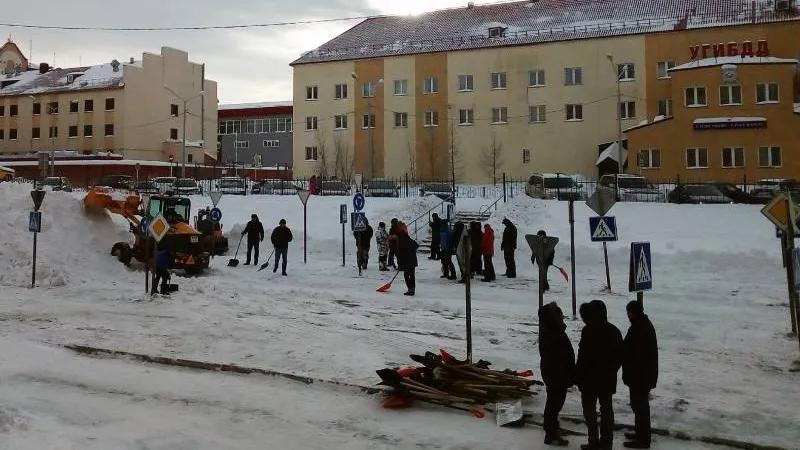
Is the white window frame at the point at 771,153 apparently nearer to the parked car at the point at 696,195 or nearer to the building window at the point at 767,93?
the building window at the point at 767,93

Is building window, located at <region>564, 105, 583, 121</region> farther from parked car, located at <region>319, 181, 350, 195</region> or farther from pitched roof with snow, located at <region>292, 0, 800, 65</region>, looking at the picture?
parked car, located at <region>319, 181, 350, 195</region>

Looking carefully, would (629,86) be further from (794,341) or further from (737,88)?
(794,341)

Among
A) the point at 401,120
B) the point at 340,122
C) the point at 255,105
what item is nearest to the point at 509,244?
the point at 401,120

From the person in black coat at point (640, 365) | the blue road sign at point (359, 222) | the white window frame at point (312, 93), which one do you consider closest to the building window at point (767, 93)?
the blue road sign at point (359, 222)

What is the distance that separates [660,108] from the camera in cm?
4953

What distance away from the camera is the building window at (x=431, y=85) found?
5647 centimetres

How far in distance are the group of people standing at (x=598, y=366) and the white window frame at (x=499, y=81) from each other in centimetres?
4985

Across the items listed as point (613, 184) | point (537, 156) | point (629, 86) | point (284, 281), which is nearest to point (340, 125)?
point (537, 156)

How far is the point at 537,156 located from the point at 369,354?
45.2m

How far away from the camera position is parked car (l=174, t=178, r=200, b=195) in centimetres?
4191

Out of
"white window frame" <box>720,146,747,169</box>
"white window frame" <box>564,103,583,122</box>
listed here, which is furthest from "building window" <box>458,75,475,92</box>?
"white window frame" <box>720,146,747,169</box>

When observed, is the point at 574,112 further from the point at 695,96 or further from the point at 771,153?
the point at 771,153

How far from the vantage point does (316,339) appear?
35.2ft

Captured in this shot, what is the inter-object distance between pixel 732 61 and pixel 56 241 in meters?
42.8
